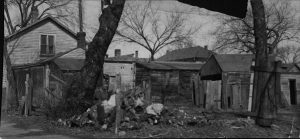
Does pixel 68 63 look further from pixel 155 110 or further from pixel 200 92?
pixel 155 110

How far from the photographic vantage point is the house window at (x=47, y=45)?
33719mm

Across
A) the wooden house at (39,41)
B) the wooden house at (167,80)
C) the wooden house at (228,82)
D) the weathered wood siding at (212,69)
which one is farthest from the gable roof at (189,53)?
the wooden house at (228,82)

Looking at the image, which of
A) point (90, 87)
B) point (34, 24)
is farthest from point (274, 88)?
point (34, 24)

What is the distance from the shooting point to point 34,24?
108 ft

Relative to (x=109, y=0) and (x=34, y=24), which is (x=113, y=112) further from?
(x=34, y=24)

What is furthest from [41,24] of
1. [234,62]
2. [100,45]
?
[100,45]

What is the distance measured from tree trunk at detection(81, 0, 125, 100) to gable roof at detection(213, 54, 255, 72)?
14867 mm

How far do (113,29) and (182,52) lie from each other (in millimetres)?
56214

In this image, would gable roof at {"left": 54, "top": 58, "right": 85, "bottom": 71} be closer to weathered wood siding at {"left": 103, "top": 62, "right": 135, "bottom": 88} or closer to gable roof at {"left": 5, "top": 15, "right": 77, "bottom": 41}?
weathered wood siding at {"left": 103, "top": 62, "right": 135, "bottom": 88}

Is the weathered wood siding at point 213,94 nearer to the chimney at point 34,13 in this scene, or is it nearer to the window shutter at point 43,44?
the window shutter at point 43,44

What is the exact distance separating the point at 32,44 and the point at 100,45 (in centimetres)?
2585

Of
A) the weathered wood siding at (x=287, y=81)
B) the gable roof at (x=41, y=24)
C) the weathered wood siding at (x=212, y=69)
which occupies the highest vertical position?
the gable roof at (x=41, y=24)

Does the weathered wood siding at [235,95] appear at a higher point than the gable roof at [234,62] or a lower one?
lower

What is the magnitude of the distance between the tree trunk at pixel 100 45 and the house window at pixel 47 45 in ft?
81.8
